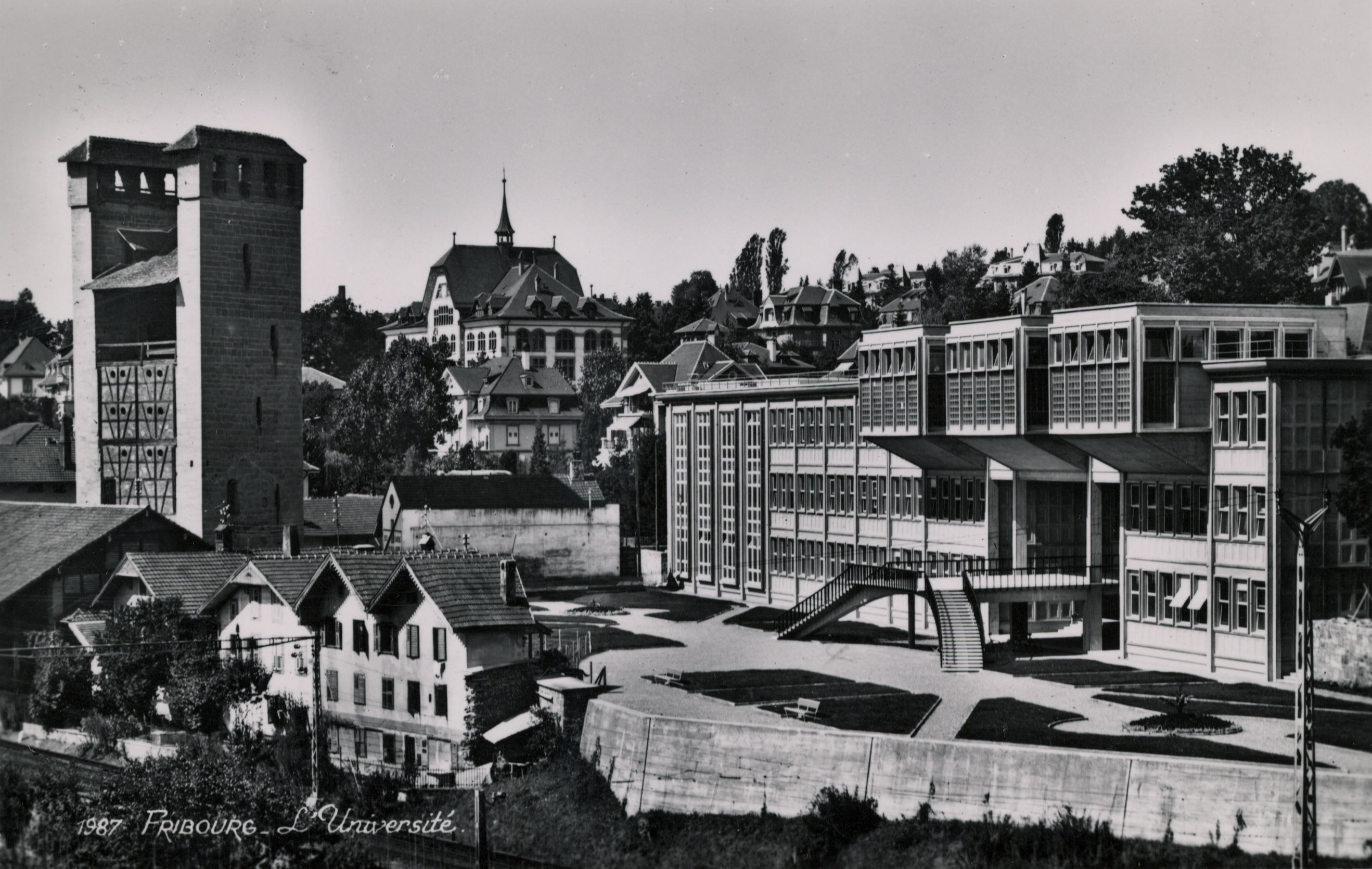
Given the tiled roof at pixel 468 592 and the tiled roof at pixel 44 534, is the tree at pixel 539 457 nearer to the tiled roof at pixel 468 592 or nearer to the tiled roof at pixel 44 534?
the tiled roof at pixel 44 534

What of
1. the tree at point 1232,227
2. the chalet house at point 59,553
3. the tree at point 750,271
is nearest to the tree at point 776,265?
the tree at point 750,271

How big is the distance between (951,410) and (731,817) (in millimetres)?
19908

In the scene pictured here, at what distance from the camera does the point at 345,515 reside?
8588 centimetres

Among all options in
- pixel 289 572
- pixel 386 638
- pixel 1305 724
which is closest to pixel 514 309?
pixel 289 572

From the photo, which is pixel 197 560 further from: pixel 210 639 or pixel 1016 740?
pixel 1016 740

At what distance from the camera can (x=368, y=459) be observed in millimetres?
124750

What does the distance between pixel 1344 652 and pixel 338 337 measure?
162329 millimetres

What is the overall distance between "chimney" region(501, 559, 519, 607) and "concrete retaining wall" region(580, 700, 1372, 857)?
20.0ft

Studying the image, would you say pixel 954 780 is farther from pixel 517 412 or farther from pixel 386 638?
pixel 517 412

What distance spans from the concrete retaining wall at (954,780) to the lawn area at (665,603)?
21267mm

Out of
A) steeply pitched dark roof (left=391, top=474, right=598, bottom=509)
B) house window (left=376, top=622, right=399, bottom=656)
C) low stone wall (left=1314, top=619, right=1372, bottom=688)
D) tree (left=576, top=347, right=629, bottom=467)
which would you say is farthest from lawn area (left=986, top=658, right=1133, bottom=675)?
tree (left=576, top=347, right=629, bottom=467)

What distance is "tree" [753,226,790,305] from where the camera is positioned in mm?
191750

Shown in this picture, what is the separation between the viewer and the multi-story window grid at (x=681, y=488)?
79062mm

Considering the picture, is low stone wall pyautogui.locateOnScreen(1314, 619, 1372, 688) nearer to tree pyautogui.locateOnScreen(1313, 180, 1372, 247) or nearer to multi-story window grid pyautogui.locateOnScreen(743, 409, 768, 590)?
multi-story window grid pyautogui.locateOnScreen(743, 409, 768, 590)
